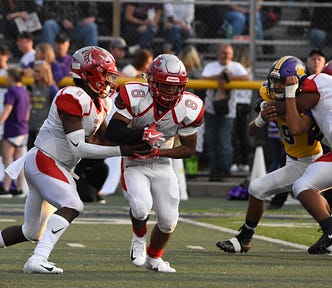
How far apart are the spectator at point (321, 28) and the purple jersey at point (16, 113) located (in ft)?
15.3

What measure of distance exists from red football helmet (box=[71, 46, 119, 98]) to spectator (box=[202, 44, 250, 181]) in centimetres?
772

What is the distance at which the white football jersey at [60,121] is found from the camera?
23.1ft

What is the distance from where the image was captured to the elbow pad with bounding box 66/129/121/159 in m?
6.93

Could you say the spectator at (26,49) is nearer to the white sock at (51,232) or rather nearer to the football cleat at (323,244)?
the football cleat at (323,244)

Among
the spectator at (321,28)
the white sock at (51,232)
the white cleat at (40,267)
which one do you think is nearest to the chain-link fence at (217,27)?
the spectator at (321,28)

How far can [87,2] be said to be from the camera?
645 inches

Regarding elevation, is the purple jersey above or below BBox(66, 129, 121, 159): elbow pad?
below

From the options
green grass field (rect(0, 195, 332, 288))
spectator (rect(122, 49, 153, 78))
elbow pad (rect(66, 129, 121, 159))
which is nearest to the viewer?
green grass field (rect(0, 195, 332, 288))

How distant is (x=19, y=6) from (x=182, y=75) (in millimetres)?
9601

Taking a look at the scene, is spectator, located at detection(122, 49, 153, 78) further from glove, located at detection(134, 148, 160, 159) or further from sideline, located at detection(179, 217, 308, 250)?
glove, located at detection(134, 148, 160, 159)

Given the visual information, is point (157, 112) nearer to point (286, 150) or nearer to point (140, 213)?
point (140, 213)

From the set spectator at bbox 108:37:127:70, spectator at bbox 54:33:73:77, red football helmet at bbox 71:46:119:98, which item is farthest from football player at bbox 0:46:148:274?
spectator at bbox 108:37:127:70

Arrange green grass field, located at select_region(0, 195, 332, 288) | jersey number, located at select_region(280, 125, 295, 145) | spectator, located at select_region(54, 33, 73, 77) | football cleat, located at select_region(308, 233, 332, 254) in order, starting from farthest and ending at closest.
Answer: spectator, located at select_region(54, 33, 73, 77)
jersey number, located at select_region(280, 125, 295, 145)
football cleat, located at select_region(308, 233, 332, 254)
green grass field, located at select_region(0, 195, 332, 288)

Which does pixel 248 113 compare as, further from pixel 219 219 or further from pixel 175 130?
pixel 175 130
